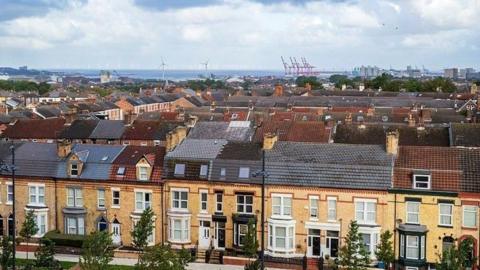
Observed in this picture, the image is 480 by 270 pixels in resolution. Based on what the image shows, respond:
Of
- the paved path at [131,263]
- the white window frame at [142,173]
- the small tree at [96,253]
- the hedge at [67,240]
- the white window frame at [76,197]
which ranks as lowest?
the paved path at [131,263]

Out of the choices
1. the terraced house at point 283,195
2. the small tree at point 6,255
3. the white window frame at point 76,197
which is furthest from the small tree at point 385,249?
the white window frame at point 76,197

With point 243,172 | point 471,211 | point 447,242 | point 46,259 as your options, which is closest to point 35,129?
point 243,172

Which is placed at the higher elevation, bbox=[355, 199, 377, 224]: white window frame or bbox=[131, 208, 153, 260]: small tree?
bbox=[355, 199, 377, 224]: white window frame

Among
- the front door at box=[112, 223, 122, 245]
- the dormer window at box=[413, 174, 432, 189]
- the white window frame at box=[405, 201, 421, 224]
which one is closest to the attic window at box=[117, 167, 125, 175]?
the front door at box=[112, 223, 122, 245]

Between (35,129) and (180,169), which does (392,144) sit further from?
(35,129)

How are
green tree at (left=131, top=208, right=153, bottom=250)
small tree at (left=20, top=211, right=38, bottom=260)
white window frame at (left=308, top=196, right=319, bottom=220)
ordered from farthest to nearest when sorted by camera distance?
small tree at (left=20, top=211, right=38, bottom=260), white window frame at (left=308, top=196, right=319, bottom=220), green tree at (left=131, top=208, right=153, bottom=250)

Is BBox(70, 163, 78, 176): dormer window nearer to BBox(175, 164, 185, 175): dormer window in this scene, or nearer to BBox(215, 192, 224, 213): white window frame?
BBox(175, 164, 185, 175): dormer window

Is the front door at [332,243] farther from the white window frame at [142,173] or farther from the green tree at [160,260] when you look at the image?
the white window frame at [142,173]
